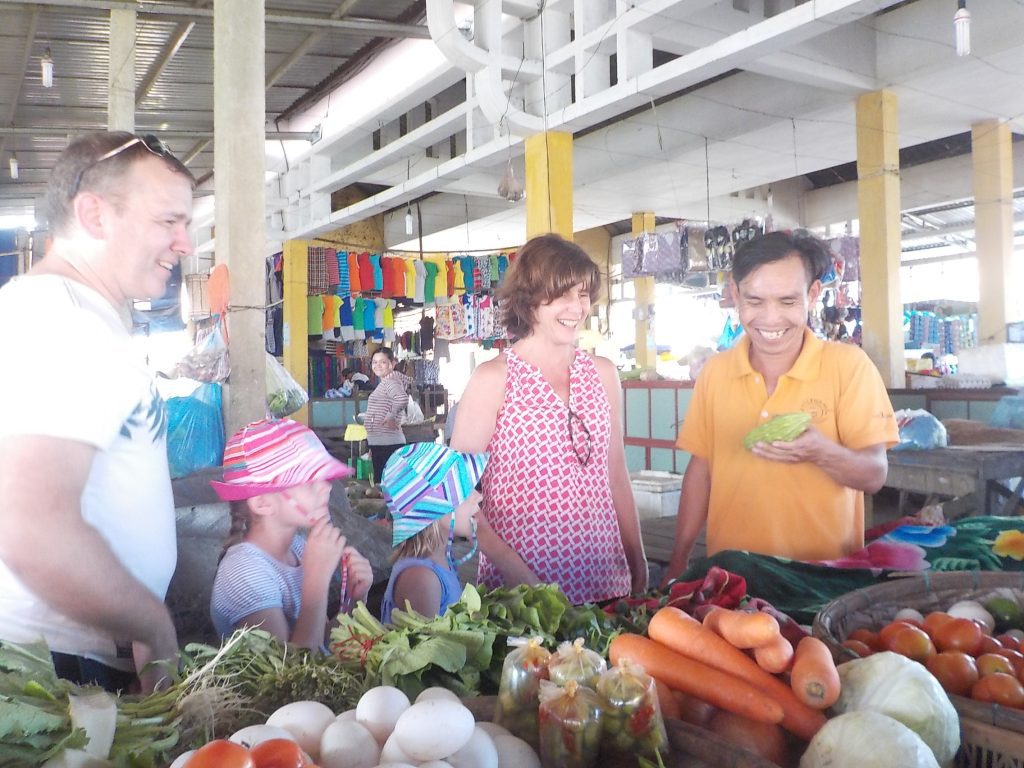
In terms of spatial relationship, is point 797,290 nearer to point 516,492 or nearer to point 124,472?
point 516,492

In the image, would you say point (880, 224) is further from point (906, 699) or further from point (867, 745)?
point (867, 745)

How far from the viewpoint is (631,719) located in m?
1.17

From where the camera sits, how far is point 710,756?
3.75ft

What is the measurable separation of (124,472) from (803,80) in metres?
7.65

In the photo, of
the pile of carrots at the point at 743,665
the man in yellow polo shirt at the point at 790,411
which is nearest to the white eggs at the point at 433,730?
the pile of carrots at the point at 743,665

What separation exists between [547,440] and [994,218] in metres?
9.16

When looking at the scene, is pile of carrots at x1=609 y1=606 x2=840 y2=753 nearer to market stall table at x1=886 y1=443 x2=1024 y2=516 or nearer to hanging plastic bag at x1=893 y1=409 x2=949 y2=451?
market stall table at x1=886 y1=443 x2=1024 y2=516

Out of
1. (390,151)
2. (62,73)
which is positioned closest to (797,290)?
(390,151)

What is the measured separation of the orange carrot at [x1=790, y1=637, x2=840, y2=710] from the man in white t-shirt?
1162mm

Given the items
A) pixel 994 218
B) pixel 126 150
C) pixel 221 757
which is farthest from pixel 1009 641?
pixel 994 218

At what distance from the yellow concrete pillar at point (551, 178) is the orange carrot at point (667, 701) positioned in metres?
6.80

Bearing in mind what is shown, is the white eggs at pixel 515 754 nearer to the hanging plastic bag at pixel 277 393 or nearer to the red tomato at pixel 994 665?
the red tomato at pixel 994 665

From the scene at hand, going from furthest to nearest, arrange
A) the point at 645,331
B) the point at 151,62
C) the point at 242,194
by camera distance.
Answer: the point at 645,331 < the point at 151,62 < the point at 242,194

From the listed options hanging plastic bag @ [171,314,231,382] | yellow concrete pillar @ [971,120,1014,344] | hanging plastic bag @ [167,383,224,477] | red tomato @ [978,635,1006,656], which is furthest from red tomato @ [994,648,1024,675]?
yellow concrete pillar @ [971,120,1014,344]
